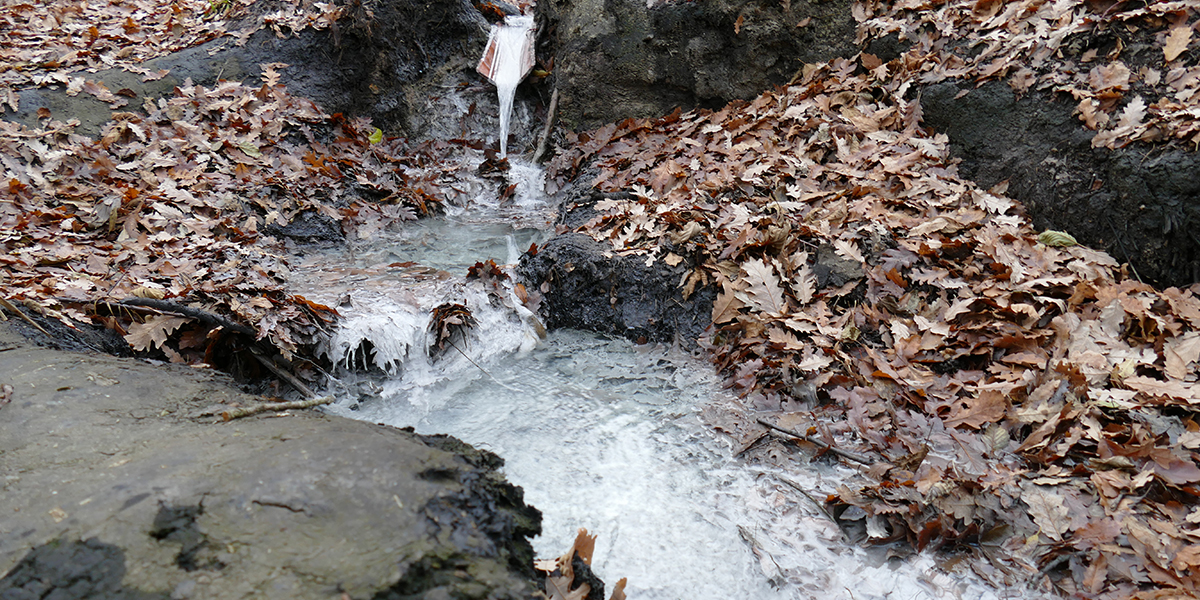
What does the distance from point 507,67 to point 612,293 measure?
525cm

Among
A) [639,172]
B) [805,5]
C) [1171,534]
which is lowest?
[1171,534]

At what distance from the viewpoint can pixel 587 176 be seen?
690 centimetres

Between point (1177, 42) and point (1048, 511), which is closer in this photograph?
point (1048, 511)

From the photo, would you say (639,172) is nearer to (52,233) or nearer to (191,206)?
(191,206)

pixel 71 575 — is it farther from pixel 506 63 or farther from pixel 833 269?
pixel 506 63

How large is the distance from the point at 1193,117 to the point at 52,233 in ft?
26.0

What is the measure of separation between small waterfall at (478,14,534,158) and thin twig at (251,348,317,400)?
A: 5161 mm

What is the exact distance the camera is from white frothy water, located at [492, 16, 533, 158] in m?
8.84

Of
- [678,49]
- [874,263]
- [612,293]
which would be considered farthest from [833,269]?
[678,49]

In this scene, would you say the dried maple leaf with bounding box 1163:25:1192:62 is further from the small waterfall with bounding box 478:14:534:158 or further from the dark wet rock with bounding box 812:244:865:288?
the small waterfall with bounding box 478:14:534:158

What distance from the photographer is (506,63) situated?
8953mm

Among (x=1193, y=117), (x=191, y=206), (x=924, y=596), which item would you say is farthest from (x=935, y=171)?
(x=191, y=206)

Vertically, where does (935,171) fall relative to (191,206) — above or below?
above

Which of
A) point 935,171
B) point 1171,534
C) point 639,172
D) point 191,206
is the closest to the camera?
point 1171,534
